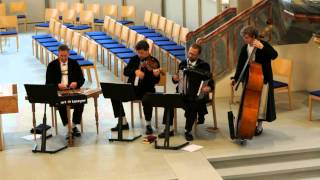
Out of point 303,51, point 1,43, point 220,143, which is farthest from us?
point 1,43

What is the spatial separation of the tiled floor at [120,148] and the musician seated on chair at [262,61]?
0.35 metres

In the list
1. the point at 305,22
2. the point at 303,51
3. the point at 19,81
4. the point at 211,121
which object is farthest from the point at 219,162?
the point at 19,81

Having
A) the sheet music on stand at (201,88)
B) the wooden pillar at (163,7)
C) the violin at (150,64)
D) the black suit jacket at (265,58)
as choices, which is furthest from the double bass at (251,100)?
the wooden pillar at (163,7)

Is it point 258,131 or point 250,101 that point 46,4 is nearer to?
point 258,131

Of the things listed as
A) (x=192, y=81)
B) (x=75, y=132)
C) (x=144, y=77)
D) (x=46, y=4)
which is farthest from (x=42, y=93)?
(x=46, y=4)

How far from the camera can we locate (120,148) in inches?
302

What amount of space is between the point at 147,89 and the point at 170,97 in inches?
39.0

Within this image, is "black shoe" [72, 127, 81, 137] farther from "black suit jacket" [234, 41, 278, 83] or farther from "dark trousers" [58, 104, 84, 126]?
"black suit jacket" [234, 41, 278, 83]

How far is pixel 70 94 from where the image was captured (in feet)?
24.9

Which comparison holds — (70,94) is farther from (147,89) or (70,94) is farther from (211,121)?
(211,121)

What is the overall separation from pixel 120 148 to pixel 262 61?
215 cm

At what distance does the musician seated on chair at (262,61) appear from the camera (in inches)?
293

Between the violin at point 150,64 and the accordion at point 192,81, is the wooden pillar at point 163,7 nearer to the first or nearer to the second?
the violin at point 150,64

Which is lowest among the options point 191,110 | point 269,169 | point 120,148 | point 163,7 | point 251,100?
point 269,169
